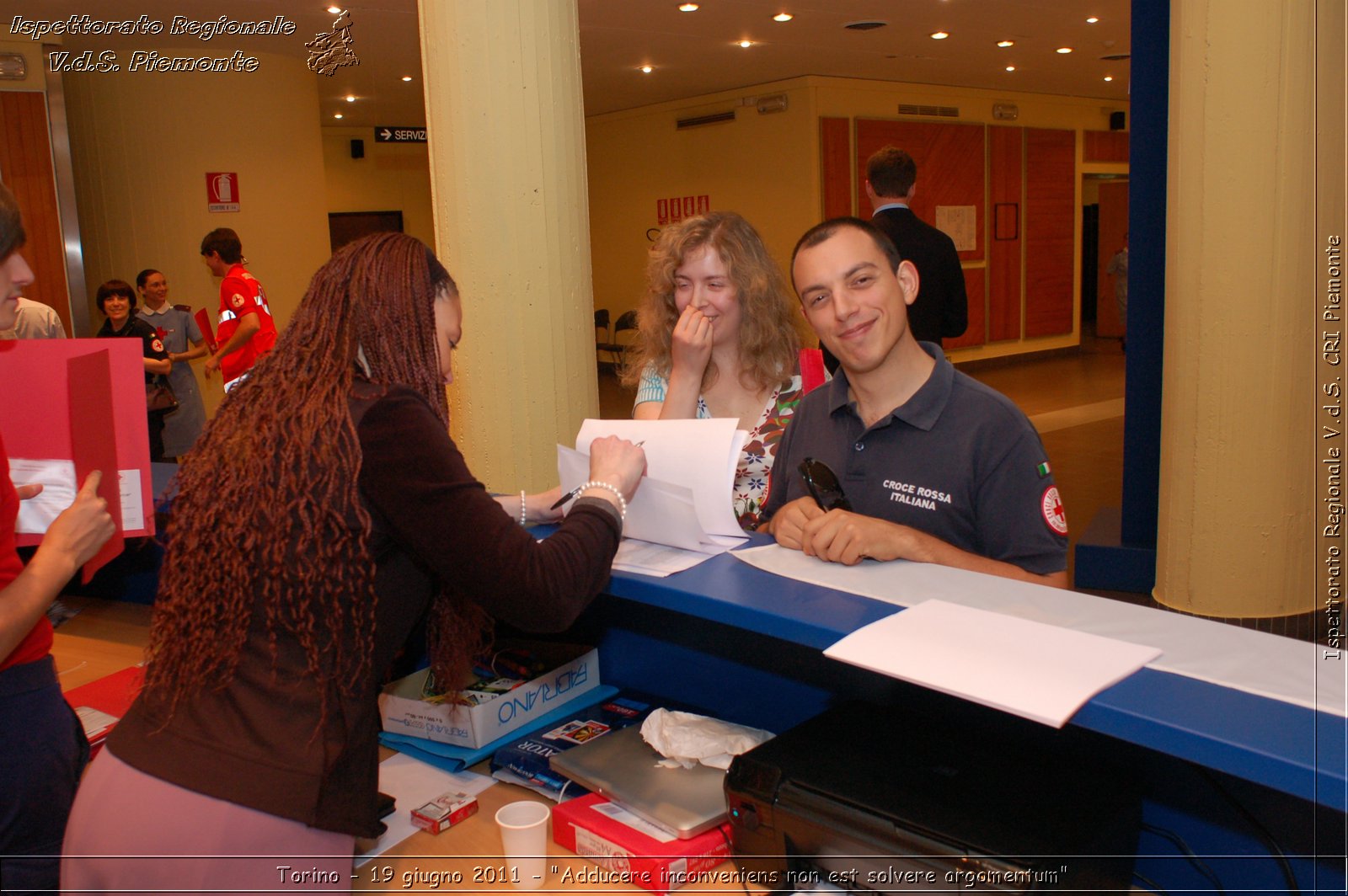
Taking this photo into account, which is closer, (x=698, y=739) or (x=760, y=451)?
(x=698, y=739)

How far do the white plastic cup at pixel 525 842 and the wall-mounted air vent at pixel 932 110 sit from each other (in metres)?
12.0

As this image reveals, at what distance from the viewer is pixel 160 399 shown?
243 inches

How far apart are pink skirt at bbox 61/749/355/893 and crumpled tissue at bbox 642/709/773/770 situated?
1.78ft

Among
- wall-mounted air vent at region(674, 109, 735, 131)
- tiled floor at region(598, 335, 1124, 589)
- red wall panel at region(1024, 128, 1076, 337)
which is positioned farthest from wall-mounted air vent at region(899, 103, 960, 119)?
tiled floor at region(598, 335, 1124, 589)

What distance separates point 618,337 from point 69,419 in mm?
12349

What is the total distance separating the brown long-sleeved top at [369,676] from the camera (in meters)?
1.16

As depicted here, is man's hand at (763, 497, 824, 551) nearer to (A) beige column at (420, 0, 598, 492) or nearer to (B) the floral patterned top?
(B) the floral patterned top

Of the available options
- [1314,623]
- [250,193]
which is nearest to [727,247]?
[1314,623]

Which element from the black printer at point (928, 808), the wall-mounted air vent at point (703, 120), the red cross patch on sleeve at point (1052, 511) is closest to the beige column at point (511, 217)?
the red cross patch on sleeve at point (1052, 511)

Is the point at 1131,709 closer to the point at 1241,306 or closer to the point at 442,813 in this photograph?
the point at 442,813

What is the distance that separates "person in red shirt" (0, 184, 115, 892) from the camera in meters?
1.47

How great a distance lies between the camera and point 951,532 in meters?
1.80

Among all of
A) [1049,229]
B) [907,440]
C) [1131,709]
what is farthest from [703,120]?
[1131,709]

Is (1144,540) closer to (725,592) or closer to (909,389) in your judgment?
(909,389)
